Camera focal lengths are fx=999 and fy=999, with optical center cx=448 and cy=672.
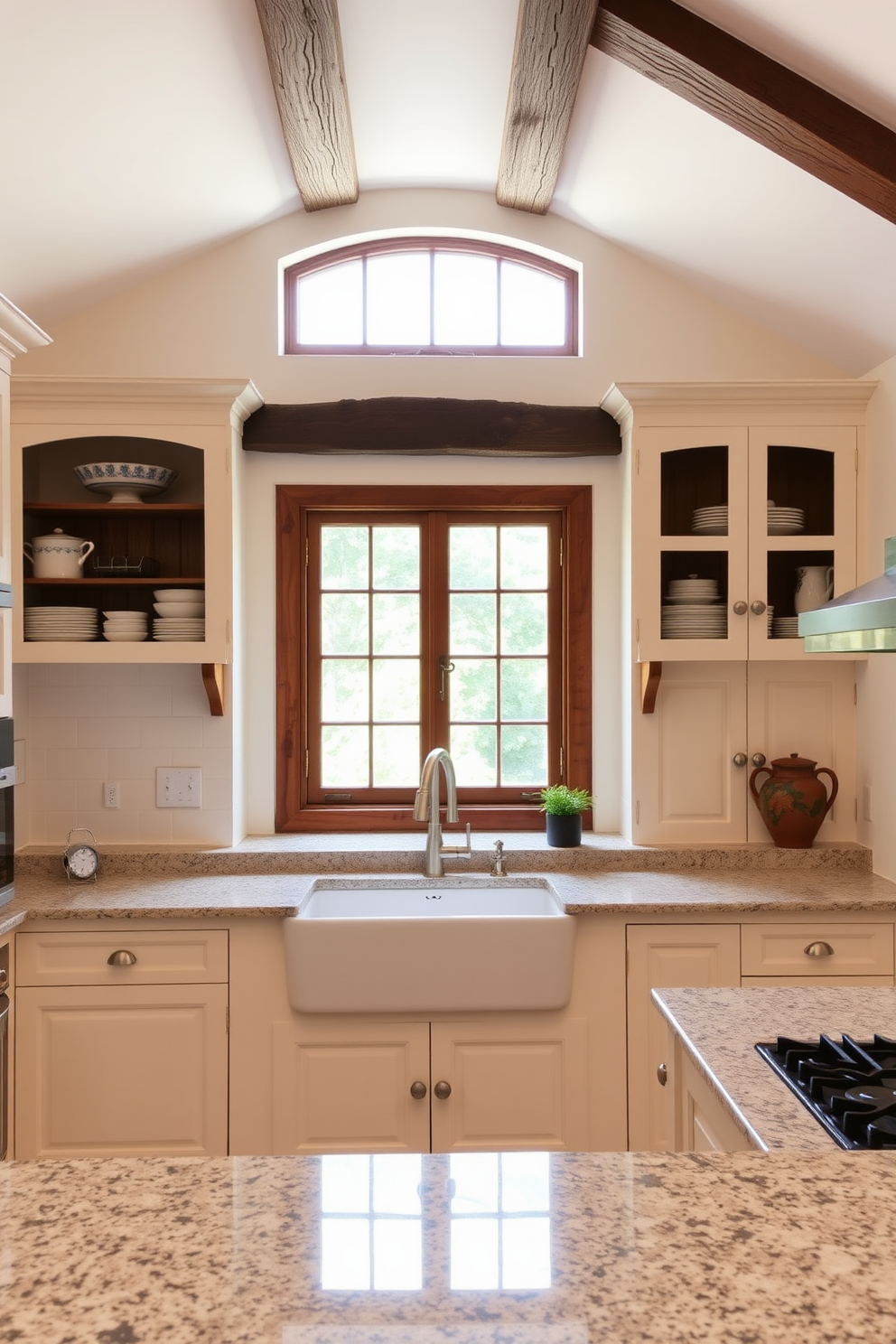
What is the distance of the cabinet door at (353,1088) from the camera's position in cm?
270

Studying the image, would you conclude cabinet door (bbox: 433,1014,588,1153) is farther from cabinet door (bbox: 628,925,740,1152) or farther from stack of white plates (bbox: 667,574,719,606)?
stack of white plates (bbox: 667,574,719,606)

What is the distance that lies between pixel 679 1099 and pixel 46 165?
2588mm

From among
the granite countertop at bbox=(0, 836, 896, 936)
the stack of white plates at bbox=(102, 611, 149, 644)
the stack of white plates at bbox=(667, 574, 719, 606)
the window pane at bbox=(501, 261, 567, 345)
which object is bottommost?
the granite countertop at bbox=(0, 836, 896, 936)

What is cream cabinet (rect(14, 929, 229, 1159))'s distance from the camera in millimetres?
2709

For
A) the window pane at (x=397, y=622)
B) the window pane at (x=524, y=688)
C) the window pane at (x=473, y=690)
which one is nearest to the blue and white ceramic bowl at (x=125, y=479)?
the window pane at (x=397, y=622)

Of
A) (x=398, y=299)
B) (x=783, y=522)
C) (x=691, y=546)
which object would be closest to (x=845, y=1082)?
(x=691, y=546)

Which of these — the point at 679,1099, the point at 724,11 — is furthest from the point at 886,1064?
the point at 724,11

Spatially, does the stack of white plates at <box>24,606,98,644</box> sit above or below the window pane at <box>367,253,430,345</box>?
below

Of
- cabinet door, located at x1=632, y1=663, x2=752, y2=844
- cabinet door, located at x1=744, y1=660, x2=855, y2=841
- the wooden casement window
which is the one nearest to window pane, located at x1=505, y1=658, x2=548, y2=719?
the wooden casement window

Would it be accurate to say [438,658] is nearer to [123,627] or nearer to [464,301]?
[123,627]

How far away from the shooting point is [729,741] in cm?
323

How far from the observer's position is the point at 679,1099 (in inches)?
68.4

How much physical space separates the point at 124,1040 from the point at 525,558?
196 centimetres

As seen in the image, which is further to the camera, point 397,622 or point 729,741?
point 397,622
